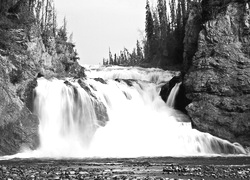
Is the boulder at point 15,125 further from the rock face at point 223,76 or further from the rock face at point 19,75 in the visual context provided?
the rock face at point 223,76

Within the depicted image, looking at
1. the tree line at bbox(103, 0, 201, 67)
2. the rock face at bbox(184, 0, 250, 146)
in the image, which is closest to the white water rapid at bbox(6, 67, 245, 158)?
the rock face at bbox(184, 0, 250, 146)

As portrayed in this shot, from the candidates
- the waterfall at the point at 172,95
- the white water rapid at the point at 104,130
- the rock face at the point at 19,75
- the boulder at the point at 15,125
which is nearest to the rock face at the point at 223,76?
the white water rapid at the point at 104,130

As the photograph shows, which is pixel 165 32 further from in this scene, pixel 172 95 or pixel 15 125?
pixel 15 125

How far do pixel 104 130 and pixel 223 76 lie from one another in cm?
1374

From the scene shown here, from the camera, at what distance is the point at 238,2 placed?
39.3 metres

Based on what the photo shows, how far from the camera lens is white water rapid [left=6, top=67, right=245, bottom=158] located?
28.8 m

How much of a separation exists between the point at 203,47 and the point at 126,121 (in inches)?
483

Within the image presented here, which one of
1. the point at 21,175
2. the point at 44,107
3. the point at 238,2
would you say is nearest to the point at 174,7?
the point at 238,2

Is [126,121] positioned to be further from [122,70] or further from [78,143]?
[122,70]

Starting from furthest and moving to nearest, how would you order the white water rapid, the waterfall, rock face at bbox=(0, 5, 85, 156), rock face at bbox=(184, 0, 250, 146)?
the waterfall < rock face at bbox=(184, 0, 250, 146) < the white water rapid < rock face at bbox=(0, 5, 85, 156)

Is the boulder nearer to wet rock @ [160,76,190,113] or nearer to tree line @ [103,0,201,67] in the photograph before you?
wet rock @ [160,76,190,113]

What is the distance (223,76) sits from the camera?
36.0 meters

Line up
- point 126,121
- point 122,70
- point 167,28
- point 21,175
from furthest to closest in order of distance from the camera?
point 167,28 < point 122,70 < point 126,121 < point 21,175

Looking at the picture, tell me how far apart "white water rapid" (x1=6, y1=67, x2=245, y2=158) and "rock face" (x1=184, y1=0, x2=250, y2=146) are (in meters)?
1.95
